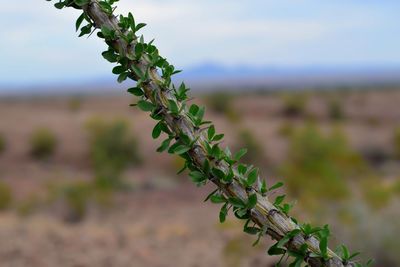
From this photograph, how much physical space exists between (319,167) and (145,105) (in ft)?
57.1

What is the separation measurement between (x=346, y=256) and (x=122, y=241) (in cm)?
951

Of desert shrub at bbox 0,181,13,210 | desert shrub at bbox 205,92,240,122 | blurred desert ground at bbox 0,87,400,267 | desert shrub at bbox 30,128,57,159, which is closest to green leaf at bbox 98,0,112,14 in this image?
blurred desert ground at bbox 0,87,400,267

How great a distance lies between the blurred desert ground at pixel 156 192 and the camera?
10609 millimetres

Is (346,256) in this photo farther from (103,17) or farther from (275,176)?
(275,176)

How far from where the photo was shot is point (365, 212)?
12.0 meters

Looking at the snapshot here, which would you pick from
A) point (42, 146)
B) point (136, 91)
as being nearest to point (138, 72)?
point (136, 91)

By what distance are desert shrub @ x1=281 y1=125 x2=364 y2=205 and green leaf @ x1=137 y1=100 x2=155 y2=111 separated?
11.4 m

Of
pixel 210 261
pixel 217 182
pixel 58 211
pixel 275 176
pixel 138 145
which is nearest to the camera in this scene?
pixel 217 182

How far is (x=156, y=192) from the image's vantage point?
24.0 meters

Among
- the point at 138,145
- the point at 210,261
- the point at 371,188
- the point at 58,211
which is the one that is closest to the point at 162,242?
the point at 210,261

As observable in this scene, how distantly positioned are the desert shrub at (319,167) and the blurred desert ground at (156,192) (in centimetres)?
6

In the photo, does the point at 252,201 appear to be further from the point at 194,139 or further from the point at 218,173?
the point at 194,139

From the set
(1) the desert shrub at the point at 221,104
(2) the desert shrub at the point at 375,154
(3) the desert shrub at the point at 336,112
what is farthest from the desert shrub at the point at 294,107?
(2) the desert shrub at the point at 375,154

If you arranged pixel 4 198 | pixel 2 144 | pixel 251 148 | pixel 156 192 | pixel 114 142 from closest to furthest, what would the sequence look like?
pixel 4 198
pixel 156 192
pixel 251 148
pixel 114 142
pixel 2 144
